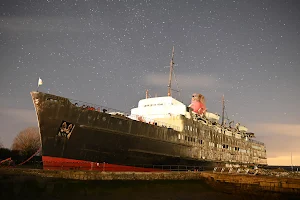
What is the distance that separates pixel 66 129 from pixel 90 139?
2006 millimetres

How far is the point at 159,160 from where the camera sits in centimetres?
2584

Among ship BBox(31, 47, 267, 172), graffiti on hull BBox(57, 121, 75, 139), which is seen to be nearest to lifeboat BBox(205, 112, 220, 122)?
ship BBox(31, 47, 267, 172)

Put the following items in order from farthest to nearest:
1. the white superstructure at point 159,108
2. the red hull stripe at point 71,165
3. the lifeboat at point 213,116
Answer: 1. the lifeboat at point 213,116
2. the white superstructure at point 159,108
3. the red hull stripe at point 71,165

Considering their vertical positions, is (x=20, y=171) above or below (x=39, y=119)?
below

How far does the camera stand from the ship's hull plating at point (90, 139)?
1959cm

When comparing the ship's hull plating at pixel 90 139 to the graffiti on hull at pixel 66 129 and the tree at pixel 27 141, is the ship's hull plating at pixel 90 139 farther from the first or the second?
the tree at pixel 27 141

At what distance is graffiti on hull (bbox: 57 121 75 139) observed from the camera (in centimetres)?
1994

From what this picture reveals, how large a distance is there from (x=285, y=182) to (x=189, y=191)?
693 cm

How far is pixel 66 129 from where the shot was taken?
20.1m

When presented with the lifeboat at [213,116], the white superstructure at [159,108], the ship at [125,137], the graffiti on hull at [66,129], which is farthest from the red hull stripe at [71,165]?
the lifeboat at [213,116]

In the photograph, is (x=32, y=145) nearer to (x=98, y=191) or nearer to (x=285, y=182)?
(x=98, y=191)

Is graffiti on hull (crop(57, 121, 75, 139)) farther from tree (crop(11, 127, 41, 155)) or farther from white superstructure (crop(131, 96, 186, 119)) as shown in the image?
tree (crop(11, 127, 41, 155))

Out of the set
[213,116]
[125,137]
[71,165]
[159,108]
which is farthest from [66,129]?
[213,116]

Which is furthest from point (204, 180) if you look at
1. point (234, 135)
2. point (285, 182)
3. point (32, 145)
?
point (32, 145)
